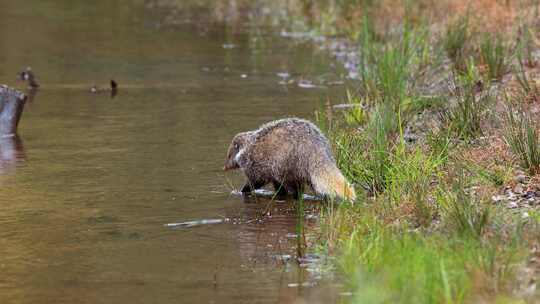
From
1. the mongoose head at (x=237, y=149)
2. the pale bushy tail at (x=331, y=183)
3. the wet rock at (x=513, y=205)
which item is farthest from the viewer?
the mongoose head at (x=237, y=149)

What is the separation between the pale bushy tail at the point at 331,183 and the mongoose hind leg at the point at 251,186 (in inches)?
24.1

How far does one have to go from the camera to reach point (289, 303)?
6727 millimetres

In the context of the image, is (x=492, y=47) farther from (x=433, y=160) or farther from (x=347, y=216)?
(x=347, y=216)

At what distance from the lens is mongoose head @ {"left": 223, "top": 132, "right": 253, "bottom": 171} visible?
32.7 feet

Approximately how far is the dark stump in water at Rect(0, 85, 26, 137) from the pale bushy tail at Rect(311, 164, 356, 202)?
4.76 m

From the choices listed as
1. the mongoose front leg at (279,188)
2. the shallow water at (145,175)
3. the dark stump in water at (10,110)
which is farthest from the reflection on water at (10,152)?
the mongoose front leg at (279,188)

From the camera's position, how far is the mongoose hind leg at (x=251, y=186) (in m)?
9.84

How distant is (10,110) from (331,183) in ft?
16.8

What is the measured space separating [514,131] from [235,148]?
2228 millimetres

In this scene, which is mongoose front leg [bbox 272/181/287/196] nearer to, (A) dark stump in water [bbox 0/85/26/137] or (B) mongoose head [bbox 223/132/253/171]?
(B) mongoose head [bbox 223/132/253/171]

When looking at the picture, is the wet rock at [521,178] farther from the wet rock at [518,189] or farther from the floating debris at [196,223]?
the floating debris at [196,223]

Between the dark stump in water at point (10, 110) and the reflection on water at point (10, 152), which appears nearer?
the reflection on water at point (10, 152)

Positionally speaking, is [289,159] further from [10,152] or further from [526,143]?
[10,152]

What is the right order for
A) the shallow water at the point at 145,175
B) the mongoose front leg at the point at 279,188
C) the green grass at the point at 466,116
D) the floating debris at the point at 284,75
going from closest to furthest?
the shallow water at the point at 145,175
the mongoose front leg at the point at 279,188
the green grass at the point at 466,116
the floating debris at the point at 284,75
